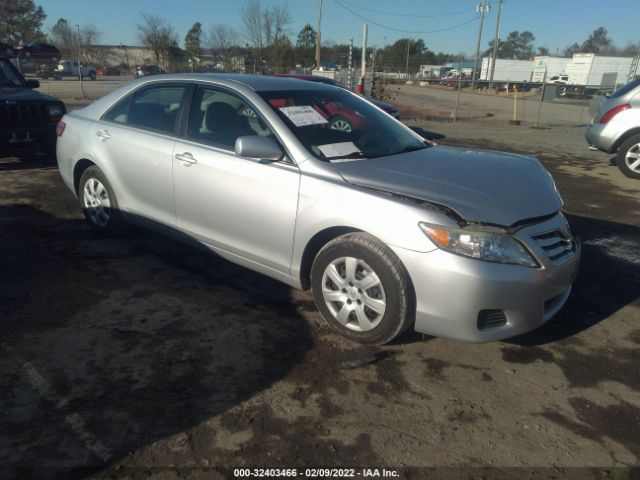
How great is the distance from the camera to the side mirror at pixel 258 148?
323cm

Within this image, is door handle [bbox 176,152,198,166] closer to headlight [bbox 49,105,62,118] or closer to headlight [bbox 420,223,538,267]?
headlight [bbox 420,223,538,267]

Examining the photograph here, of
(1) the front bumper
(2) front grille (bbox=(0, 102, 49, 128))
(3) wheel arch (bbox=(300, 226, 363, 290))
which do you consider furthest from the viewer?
(2) front grille (bbox=(0, 102, 49, 128))

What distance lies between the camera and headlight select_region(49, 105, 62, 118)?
26.1 ft

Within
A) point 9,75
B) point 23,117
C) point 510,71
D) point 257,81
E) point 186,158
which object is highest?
point 510,71

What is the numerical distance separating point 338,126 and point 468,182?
113 cm

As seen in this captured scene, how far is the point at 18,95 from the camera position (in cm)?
772

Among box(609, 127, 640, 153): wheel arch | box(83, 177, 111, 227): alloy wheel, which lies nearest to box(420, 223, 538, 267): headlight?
box(83, 177, 111, 227): alloy wheel

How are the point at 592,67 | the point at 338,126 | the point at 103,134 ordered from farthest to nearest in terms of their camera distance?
the point at 592,67, the point at 103,134, the point at 338,126

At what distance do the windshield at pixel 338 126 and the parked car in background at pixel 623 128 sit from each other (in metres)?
6.18

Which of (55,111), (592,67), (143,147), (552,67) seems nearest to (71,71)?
(55,111)

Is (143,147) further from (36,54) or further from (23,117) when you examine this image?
(36,54)

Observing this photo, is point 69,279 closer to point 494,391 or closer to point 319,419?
point 319,419

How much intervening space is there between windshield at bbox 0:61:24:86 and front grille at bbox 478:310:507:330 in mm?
8742

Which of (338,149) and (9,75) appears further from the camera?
(9,75)
